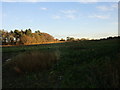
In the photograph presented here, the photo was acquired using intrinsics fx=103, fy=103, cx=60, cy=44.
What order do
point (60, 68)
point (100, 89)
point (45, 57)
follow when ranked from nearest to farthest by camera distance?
point (100, 89) → point (60, 68) → point (45, 57)

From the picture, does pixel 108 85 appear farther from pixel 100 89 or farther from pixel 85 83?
pixel 85 83

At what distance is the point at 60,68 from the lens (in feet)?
19.7

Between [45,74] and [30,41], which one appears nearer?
[45,74]

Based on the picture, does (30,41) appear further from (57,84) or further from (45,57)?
(57,84)

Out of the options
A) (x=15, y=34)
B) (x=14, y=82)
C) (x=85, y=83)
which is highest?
(x=15, y=34)

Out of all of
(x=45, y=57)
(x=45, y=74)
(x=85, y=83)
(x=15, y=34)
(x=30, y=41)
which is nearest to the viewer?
(x=85, y=83)

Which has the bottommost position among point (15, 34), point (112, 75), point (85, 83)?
point (85, 83)

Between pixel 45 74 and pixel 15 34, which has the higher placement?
pixel 15 34

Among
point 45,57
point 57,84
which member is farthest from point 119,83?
point 45,57

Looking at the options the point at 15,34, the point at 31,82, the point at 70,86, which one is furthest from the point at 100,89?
the point at 15,34

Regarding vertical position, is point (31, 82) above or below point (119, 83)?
below

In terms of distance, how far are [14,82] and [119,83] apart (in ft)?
15.9

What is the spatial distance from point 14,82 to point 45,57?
242cm

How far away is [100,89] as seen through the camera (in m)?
3.93
